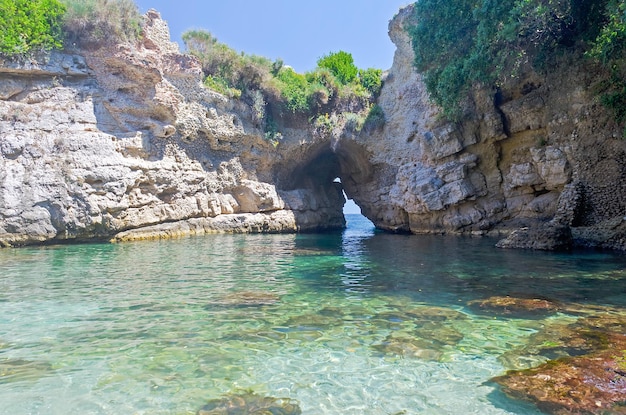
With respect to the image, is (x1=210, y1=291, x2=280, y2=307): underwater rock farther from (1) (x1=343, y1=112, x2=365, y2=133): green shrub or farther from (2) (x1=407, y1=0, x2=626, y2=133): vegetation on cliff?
(1) (x1=343, y1=112, x2=365, y2=133): green shrub

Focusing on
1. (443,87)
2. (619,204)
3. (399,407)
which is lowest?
(399,407)

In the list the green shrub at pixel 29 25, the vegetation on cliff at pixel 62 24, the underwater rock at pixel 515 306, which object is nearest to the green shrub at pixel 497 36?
the underwater rock at pixel 515 306

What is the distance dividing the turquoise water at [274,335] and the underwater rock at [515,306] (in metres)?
0.24

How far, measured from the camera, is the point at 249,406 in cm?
310

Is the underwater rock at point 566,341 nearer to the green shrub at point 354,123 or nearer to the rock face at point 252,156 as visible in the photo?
the rock face at point 252,156

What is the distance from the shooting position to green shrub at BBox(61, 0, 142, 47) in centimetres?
1775

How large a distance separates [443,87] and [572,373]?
598 inches

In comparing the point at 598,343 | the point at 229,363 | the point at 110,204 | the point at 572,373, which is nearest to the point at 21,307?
Result: the point at 229,363

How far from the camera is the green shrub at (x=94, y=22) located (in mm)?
17750

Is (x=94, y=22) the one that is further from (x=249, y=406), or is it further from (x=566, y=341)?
(x=566, y=341)

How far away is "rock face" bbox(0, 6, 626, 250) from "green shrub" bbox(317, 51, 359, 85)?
3.28 meters

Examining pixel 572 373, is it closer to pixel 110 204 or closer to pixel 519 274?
pixel 519 274

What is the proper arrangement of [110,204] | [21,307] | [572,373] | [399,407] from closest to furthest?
1. [399,407]
2. [572,373]
3. [21,307]
4. [110,204]

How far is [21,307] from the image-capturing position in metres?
5.93
